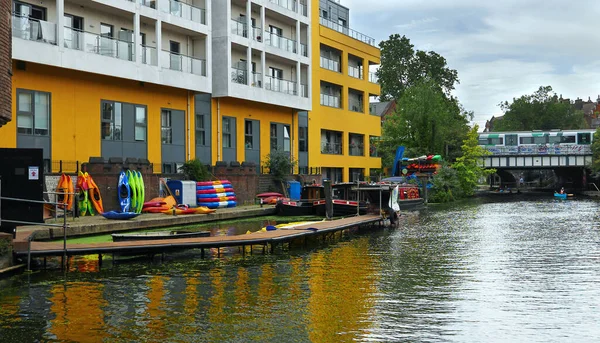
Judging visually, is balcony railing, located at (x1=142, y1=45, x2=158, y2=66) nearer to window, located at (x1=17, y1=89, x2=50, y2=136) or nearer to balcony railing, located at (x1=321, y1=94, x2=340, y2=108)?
window, located at (x1=17, y1=89, x2=50, y2=136)

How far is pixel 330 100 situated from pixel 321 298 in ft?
134

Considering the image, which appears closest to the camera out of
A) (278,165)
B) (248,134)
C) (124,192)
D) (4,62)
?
(4,62)

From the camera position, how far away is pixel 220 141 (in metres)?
40.2

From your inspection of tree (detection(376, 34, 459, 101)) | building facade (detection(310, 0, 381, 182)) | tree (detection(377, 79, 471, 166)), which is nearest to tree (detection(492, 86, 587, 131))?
tree (detection(376, 34, 459, 101))

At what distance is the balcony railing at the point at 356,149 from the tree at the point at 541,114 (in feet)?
264

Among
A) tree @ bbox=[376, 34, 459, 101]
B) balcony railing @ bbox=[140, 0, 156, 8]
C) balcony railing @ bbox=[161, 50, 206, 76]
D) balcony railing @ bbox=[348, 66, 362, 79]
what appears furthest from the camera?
tree @ bbox=[376, 34, 459, 101]

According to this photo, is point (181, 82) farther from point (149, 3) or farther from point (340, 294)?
point (340, 294)

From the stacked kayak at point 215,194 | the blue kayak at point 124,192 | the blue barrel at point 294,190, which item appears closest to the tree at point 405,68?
the blue barrel at point 294,190

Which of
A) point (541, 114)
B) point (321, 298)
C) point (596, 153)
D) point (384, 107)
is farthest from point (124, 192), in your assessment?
point (541, 114)

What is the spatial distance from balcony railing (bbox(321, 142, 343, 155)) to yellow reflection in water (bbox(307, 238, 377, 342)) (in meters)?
31.1

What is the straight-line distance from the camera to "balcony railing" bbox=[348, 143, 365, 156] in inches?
2248

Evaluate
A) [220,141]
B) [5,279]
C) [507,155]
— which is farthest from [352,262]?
[507,155]

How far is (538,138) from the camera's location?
87500mm

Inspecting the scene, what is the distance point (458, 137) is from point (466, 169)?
24.3 ft
